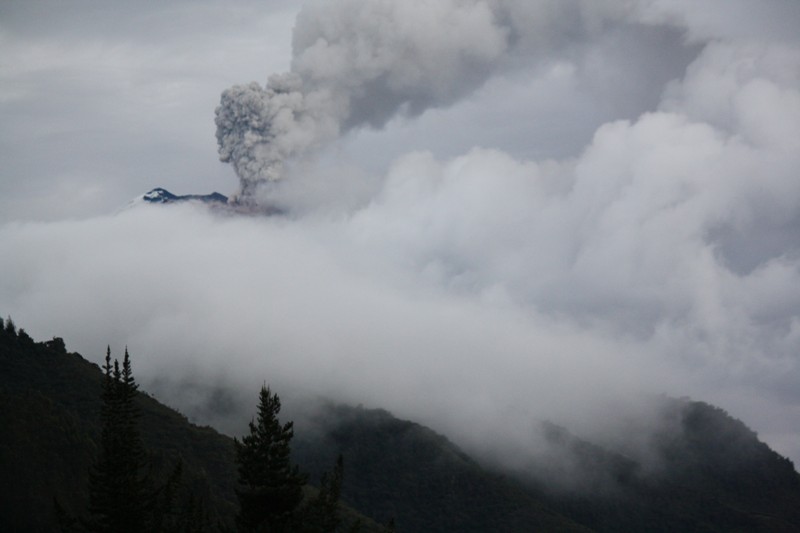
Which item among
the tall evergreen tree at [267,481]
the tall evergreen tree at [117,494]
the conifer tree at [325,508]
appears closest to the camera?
the tall evergreen tree at [267,481]

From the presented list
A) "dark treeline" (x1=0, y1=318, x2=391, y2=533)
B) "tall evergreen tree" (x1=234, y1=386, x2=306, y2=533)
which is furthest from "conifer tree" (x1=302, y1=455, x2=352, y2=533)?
"tall evergreen tree" (x1=234, y1=386, x2=306, y2=533)

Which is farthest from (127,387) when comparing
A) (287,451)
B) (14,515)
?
(14,515)

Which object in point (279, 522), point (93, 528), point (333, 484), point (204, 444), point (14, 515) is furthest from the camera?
point (204, 444)

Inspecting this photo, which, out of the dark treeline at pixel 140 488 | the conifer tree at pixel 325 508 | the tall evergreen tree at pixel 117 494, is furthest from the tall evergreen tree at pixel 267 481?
the tall evergreen tree at pixel 117 494

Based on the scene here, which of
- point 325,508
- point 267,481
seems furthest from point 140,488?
point 325,508

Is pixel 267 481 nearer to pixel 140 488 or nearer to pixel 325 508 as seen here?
pixel 140 488

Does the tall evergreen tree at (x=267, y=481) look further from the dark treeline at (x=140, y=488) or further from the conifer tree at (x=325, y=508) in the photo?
the conifer tree at (x=325, y=508)

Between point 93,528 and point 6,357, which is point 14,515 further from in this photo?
point 6,357

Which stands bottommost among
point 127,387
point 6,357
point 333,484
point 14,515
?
point 14,515
